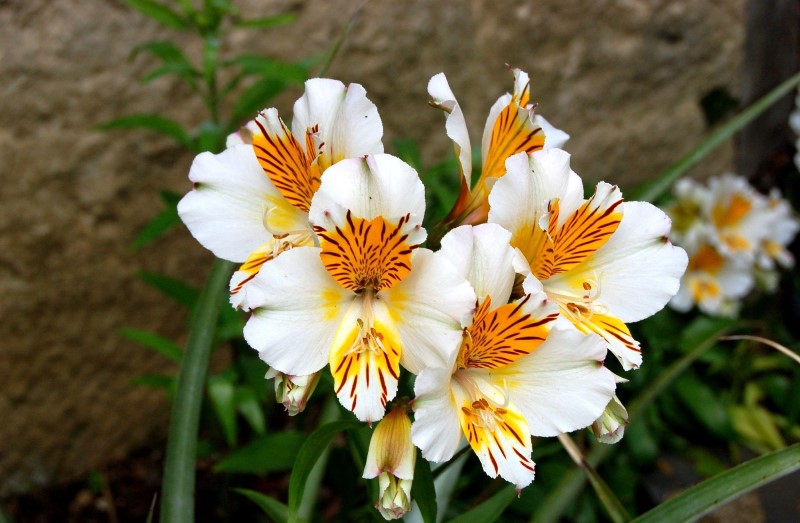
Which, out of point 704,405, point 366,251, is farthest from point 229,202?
point 704,405

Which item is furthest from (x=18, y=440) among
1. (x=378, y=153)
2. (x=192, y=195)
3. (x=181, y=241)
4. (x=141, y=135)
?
(x=378, y=153)

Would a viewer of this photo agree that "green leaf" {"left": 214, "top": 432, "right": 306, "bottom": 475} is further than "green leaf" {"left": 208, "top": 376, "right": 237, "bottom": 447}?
No

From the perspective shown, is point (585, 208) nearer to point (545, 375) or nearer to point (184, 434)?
point (545, 375)

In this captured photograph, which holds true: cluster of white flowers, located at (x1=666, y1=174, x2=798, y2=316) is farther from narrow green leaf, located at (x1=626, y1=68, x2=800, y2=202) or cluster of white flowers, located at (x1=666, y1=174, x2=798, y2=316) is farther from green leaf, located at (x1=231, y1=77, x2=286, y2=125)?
green leaf, located at (x1=231, y1=77, x2=286, y2=125)

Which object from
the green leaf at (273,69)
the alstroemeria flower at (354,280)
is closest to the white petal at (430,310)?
the alstroemeria flower at (354,280)

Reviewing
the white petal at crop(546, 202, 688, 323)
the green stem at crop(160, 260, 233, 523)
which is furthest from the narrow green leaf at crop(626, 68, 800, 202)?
the green stem at crop(160, 260, 233, 523)

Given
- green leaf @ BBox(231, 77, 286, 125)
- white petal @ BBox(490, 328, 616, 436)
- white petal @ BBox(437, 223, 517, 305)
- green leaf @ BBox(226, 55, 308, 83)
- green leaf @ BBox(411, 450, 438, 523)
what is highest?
white petal @ BBox(437, 223, 517, 305)
